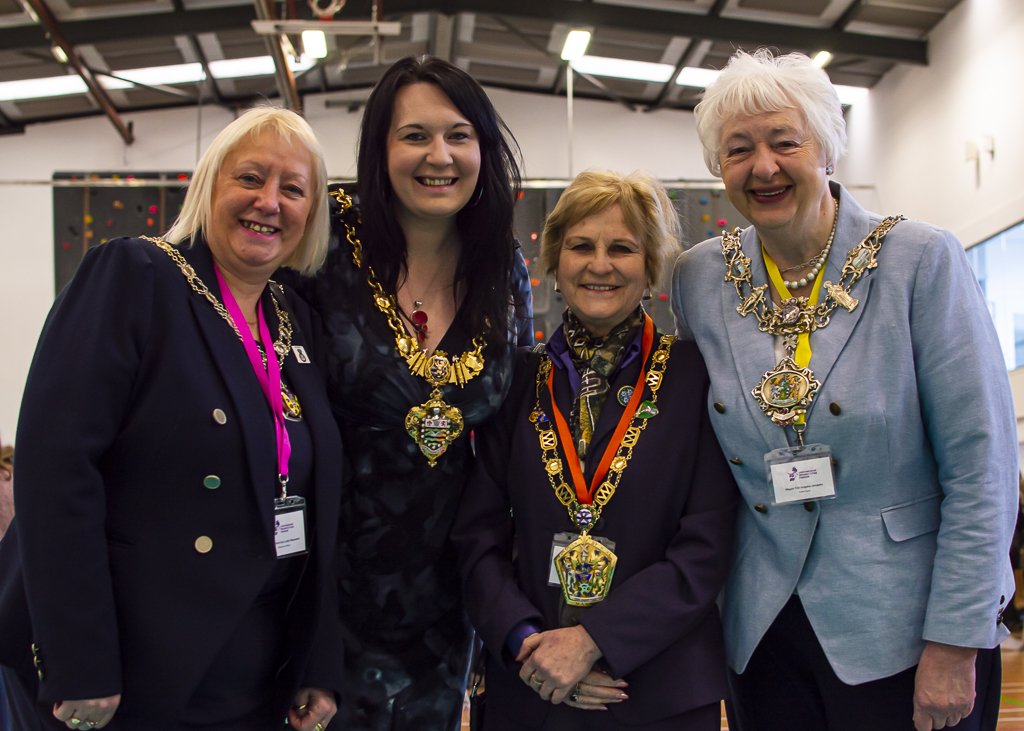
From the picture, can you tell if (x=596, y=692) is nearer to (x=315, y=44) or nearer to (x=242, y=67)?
(x=315, y=44)

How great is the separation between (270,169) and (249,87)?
11.0 meters

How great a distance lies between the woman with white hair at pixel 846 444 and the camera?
186cm

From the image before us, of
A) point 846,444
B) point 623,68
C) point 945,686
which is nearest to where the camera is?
point 945,686

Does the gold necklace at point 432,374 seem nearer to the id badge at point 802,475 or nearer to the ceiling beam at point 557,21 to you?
the id badge at point 802,475

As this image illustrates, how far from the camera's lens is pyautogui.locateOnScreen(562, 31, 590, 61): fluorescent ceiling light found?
393 inches

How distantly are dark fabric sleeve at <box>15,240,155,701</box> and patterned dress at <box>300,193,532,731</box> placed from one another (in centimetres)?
67

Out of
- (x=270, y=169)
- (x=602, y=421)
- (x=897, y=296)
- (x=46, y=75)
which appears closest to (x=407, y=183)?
(x=270, y=169)

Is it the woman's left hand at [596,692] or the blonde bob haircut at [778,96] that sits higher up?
the blonde bob haircut at [778,96]

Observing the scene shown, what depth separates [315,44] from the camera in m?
7.80

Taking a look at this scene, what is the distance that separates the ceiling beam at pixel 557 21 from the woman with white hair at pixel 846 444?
8.10 metres

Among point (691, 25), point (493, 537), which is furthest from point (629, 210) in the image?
point (691, 25)

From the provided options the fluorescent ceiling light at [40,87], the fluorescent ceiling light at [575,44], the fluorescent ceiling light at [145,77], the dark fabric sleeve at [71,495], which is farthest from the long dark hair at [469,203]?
the fluorescent ceiling light at [40,87]

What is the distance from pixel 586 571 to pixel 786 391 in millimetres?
537

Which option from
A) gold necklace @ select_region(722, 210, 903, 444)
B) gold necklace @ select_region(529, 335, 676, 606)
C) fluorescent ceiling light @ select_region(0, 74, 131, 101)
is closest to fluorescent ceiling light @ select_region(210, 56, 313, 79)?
fluorescent ceiling light @ select_region(0, 74, 131, 101)
